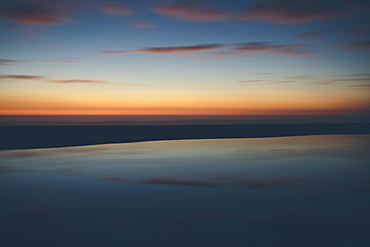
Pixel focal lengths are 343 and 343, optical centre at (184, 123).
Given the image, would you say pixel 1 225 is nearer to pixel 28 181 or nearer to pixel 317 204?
pixel 28 181

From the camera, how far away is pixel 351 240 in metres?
5.17

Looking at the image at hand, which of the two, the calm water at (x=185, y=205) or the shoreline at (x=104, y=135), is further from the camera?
the shoreline at (x=104, y=135)

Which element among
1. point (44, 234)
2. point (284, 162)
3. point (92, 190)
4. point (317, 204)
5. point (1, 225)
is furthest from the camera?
point (284, 162)

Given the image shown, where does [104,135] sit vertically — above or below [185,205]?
below

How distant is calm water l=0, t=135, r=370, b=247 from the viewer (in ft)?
17.5

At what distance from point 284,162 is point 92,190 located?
815cm

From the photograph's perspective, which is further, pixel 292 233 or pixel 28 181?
pixel 28 181

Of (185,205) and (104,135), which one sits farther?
(104,135)

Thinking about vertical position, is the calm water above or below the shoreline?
above

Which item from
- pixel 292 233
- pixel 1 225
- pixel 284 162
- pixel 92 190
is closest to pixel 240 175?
pixel 284 162

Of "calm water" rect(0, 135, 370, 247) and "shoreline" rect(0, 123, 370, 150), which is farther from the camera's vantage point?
"shoreline" rect(0, 123, 370, 150)

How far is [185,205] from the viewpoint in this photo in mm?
7312

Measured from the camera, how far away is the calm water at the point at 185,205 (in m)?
5.35

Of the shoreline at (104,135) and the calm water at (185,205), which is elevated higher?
the calm water at (185,205)
